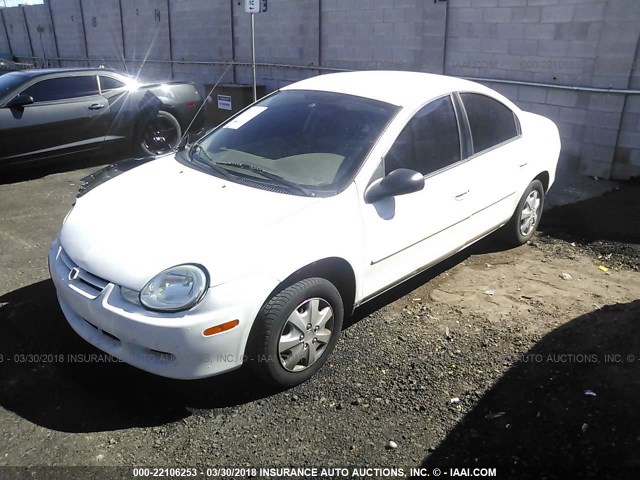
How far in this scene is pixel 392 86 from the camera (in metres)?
3.95

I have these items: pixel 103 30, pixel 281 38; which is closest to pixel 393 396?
pixel 281 38

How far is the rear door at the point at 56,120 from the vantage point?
7281 millimetres

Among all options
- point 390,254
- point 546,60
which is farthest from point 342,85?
point 546,60

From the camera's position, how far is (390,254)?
11.6 feet

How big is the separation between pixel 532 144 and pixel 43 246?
4.64 m

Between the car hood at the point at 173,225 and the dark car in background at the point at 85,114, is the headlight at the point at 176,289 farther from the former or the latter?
the dark car in background at the point at 85,114

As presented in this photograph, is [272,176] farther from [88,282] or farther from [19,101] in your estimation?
[19,101]

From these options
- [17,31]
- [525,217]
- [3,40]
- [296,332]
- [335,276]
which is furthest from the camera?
[3,40]

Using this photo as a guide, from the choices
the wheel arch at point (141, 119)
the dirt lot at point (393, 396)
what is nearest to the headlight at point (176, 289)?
the dirt lot at point (393, 396)

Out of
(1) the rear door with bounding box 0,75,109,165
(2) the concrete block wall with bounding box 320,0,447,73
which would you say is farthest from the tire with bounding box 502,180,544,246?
(1) the rear door with bounding box 0,75,109,165

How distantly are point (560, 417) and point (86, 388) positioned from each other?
263 centimetres

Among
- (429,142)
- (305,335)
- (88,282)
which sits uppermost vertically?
(429,142)

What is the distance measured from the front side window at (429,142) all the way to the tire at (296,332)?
96cm

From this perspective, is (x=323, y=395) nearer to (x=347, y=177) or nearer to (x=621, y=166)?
(x=347, y=177)
